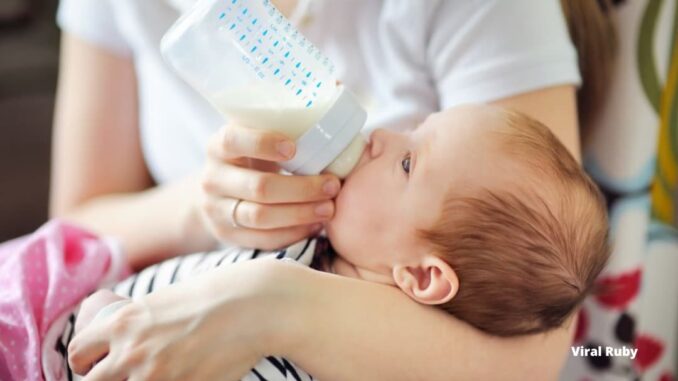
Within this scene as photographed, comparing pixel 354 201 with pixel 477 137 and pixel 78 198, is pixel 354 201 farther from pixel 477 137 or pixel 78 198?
pixel 78 198

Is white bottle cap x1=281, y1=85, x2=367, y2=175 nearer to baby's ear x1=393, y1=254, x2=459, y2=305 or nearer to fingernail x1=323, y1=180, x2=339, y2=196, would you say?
fingernail x1=323, y1=180, x2=339, y2=196

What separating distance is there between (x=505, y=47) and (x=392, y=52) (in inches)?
6.0

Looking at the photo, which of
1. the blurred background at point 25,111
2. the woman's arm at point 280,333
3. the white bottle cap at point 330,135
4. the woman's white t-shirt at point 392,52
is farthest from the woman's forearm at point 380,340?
the blurred background at point 25,111

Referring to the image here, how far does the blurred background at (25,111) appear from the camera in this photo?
155 cm

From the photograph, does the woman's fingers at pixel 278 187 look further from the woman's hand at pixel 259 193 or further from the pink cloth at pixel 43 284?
the pink cloth at pixel 43 284

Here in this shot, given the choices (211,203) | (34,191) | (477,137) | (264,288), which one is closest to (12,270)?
(211,203)

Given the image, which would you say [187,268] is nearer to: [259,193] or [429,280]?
[259,193]

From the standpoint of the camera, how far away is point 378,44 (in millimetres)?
997

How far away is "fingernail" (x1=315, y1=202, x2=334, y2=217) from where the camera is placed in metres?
0.82

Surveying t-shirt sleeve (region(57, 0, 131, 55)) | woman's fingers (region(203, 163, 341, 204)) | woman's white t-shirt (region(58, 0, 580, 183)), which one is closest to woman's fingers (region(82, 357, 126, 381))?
woman's fingers (region(203, 163, 341, 204))

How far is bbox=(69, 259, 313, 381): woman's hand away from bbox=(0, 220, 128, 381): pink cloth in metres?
0.11

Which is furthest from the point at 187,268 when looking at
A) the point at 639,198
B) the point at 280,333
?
the point at 639,198

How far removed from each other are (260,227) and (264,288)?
0.34 feet

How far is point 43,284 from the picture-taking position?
0.92 meters
